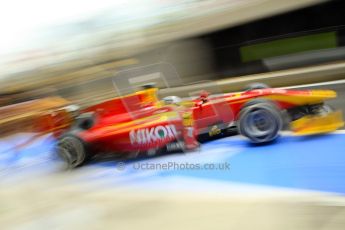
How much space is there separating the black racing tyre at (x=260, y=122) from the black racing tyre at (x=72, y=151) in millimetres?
456

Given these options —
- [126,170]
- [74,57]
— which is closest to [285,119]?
[126,170]

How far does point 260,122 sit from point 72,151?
1.80ft

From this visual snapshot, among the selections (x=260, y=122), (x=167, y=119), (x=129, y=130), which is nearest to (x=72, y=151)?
(x=129, y=130)

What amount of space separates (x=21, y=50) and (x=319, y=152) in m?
1.03

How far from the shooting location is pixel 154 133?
1082 millimetres

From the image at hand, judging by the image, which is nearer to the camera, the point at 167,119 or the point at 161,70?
the point at 167,119

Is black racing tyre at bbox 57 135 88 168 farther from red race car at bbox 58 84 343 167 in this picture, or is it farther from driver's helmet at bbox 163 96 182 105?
driver's helmet at bbox 163 96 182 105

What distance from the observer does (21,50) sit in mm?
1372

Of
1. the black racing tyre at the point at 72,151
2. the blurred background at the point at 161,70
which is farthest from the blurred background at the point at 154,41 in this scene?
the black racing tyre at the point at 72,151

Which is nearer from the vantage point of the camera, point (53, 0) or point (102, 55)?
point (102, 55)

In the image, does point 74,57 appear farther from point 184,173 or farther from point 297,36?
point 297,36

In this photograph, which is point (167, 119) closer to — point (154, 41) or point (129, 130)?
point (129, 130)

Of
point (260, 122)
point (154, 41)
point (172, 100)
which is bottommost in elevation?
point (260, 122)

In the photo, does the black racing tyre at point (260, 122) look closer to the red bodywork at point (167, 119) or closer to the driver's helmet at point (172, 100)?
the red bodywork at point (167, 119)
